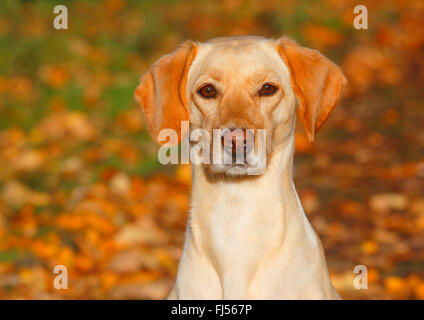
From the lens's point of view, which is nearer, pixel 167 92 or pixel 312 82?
pixel 312 82

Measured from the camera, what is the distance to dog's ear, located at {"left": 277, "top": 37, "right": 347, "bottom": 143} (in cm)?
388

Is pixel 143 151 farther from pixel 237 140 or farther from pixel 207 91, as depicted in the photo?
pixel 237 140

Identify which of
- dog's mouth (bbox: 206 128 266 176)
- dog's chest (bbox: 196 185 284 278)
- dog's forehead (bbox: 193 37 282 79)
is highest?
dog's forehead (bbox: 193 37 282 79)

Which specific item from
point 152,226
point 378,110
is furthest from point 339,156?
point 152,226

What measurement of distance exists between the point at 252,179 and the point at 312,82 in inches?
23.8

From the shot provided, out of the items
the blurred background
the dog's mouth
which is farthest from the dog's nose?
the blurred background

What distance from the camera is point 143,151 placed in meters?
9.07

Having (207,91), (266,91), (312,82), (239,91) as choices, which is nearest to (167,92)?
(207,91)

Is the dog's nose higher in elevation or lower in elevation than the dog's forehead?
lower

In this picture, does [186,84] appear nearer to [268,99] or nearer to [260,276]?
[268,99]

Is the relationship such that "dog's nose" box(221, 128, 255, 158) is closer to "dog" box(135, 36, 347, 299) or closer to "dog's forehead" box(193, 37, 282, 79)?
"dog" box(135, 36, 347, 299)

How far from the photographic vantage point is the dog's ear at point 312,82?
388cm

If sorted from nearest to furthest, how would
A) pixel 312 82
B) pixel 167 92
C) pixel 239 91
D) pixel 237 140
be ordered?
1. pixel 237 140
2. pixel 239 91
3. pixel 312 82
4. pixel 167 92

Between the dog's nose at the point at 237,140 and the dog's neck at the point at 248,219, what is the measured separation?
0.28 meters
